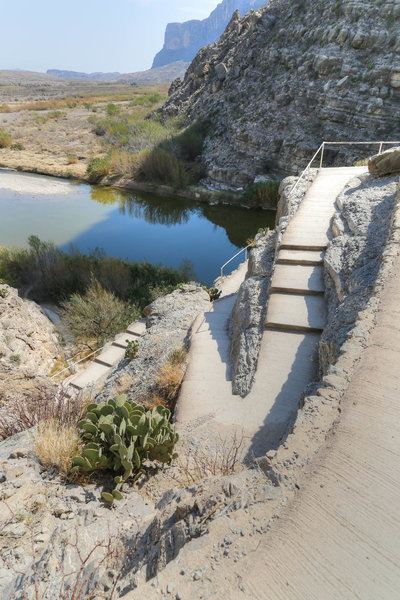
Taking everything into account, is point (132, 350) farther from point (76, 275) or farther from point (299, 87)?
point (299, 87)

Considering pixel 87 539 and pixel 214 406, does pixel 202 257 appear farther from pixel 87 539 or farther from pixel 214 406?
pixel 87 539

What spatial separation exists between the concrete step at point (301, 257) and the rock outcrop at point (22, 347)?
6064 mm

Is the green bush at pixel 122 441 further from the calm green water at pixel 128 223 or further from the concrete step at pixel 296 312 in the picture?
the calm green water at pixel 128 223

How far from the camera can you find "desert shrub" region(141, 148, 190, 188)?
29266 mm

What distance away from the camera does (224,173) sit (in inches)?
1118

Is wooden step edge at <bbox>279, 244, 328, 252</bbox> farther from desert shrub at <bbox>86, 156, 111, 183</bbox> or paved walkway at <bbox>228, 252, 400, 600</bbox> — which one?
desert shrub at <bbox>86, 156, 111, 183</bbox>

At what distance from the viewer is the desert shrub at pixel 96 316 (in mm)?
12891

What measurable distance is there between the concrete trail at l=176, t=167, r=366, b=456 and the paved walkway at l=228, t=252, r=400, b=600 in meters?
1.62

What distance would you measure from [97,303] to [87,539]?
36.6 ft

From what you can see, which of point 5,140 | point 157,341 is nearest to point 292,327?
point 157,341

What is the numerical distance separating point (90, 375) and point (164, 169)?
24.0 meters

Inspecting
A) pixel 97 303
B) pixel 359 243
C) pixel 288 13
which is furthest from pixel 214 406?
pixel 288 13

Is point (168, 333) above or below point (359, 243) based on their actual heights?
below

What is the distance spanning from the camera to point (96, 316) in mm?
13211
